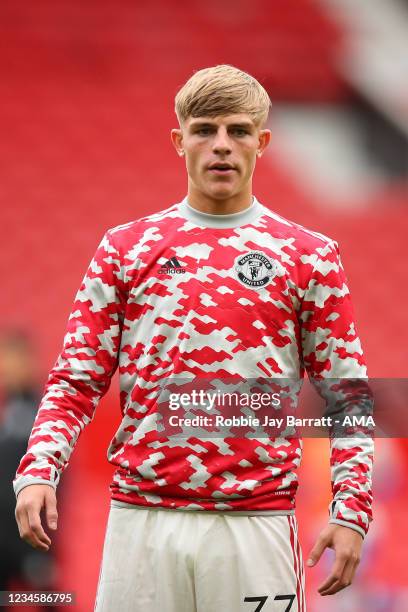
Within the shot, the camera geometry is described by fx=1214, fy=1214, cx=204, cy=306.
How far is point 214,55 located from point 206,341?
233 inches

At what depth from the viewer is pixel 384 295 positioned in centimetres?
793

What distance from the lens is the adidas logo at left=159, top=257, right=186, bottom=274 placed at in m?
2.36

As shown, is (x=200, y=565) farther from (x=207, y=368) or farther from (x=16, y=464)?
(x=16, y=464)

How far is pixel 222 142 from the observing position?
2371mm

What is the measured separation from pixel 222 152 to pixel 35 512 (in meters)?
0.78

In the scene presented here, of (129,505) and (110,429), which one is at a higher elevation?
(110,429)

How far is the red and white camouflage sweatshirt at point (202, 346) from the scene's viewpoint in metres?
2.27

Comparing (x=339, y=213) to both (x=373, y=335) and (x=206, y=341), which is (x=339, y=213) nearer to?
(x=373, y=335)

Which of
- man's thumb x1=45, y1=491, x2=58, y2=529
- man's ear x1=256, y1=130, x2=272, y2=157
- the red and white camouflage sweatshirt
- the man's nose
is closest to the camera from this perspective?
man's thumb x1=45, y1=491, x2=58, y2=529

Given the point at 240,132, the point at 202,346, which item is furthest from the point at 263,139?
the point at 202,346

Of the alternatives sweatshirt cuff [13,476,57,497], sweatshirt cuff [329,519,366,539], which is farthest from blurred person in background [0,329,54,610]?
sweatshirt cuff [329,519,366,539]

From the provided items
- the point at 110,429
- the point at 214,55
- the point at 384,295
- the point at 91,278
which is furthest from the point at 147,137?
the point at 91,278

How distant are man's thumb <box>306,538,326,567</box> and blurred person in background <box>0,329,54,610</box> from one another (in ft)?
9.12

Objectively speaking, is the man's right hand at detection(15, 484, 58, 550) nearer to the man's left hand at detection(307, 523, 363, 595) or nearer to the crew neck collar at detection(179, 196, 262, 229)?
the man's left hand at detection(307, 523, 363, 595)
